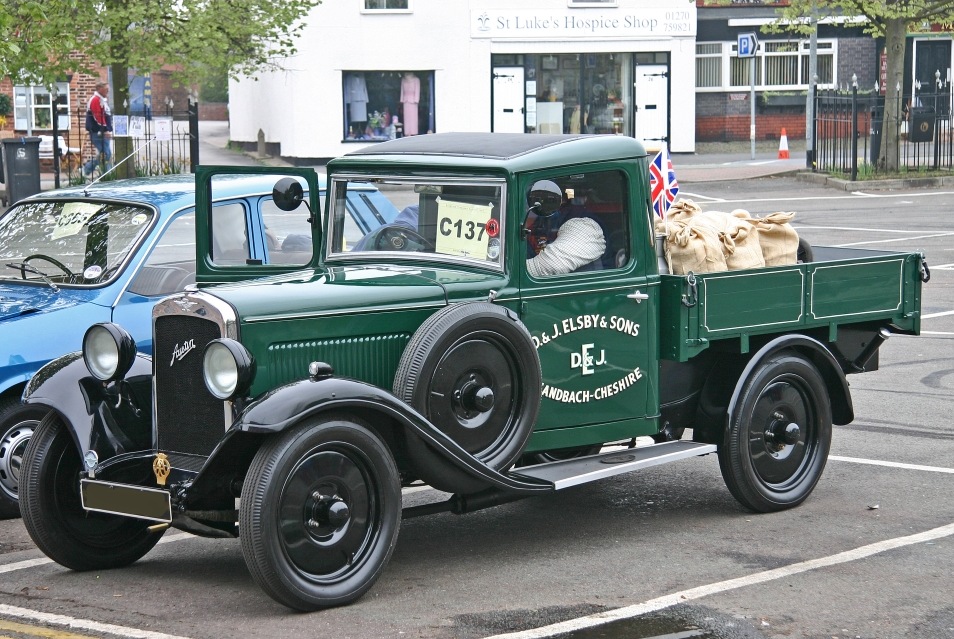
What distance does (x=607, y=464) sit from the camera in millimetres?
6492

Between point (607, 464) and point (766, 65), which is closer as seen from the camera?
point (607, 464)

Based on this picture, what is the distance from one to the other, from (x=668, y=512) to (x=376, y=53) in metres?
28.6

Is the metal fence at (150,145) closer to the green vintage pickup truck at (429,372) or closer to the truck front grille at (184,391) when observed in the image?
the green vintage pickup truck at (429,372)

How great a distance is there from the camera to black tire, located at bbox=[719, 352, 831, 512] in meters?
6.87

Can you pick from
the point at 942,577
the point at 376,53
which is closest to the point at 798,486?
the point at 942,577

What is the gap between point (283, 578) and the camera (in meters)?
5.19

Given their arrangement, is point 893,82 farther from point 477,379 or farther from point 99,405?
point 99,405

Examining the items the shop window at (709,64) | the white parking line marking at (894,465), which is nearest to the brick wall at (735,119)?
the shop window at (709,64)

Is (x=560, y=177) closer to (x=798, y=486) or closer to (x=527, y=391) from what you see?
(x=527, y=391)

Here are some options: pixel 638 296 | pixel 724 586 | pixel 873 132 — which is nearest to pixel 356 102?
pixel 873 132

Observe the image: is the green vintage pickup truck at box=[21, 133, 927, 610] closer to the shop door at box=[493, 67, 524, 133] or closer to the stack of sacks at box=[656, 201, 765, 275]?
the stack of sacks at box=[656, 201, 765, 275]

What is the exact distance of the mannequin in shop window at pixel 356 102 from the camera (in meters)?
34.5

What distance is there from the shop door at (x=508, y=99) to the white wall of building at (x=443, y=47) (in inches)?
14.8

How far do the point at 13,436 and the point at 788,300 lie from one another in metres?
4.27
